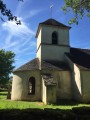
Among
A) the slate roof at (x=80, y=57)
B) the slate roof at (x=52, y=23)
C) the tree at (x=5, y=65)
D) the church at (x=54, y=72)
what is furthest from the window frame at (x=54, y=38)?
the tree at (x=5, y=65)

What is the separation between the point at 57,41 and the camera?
27094 millimetres

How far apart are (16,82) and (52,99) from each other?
6326mm

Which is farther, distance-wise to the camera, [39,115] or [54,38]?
[54,38]

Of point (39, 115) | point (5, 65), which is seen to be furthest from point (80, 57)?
point (5, 65)

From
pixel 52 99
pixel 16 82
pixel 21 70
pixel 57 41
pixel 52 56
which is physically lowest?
pixel 52 99

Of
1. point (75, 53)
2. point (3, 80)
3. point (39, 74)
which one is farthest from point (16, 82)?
point (3, 80)

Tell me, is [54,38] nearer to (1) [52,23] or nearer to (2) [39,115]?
(1) [52,23]

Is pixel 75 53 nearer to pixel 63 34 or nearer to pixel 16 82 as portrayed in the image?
pixel 63 34

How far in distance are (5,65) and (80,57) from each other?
105 ft

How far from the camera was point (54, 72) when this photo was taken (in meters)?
23.5

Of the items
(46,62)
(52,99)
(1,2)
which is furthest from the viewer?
(46,62)

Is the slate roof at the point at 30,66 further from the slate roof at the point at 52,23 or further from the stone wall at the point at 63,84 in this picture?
the slate roof at the point at 52,23

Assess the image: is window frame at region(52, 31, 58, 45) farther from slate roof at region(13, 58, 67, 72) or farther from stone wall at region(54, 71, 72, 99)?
stone wall at region(54, 71, 72, 99)

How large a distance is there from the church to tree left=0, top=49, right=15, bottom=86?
2676 cm
